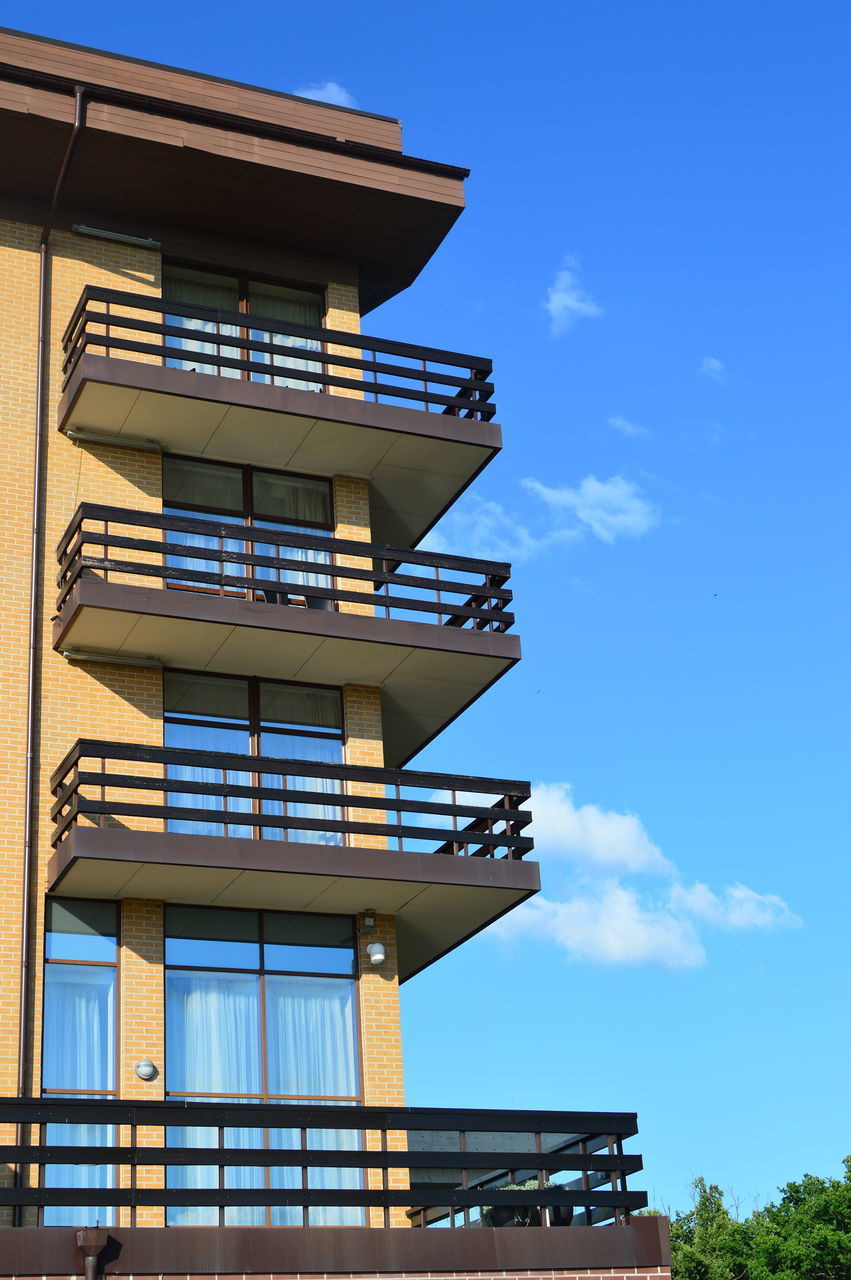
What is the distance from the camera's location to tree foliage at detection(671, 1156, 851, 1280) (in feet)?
195

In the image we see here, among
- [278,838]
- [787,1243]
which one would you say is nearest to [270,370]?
[278,838]

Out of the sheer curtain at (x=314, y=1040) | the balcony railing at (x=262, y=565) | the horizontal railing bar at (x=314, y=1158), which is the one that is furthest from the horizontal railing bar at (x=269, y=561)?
the horizontal railing bar at (x=314, y=1158)

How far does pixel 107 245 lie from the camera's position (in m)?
24.7

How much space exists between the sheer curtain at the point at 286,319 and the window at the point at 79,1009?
8.65 meters

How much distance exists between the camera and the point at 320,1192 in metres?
16.7

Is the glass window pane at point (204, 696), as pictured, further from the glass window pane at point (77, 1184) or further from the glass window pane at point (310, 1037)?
the glass window pane at point (77, 1184)

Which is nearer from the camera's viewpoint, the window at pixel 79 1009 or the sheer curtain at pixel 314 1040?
the window at pixel 79 1009

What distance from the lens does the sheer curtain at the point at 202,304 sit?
2477cm

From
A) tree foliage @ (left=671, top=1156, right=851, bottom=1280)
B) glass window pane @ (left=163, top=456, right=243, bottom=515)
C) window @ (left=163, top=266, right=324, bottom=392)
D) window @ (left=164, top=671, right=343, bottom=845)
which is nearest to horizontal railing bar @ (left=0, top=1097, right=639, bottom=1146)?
window @ (left=164, top=671, right=343, bottom=845)

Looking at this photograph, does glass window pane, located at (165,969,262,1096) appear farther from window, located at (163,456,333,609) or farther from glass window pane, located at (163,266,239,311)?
glass window pane, located at (163,266,239,311)

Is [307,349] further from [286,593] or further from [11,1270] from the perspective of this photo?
[11,1270]

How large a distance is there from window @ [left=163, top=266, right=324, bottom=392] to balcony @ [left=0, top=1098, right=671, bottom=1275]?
10969mm

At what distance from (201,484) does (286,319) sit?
345cm

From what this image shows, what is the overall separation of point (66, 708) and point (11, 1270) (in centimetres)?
830
